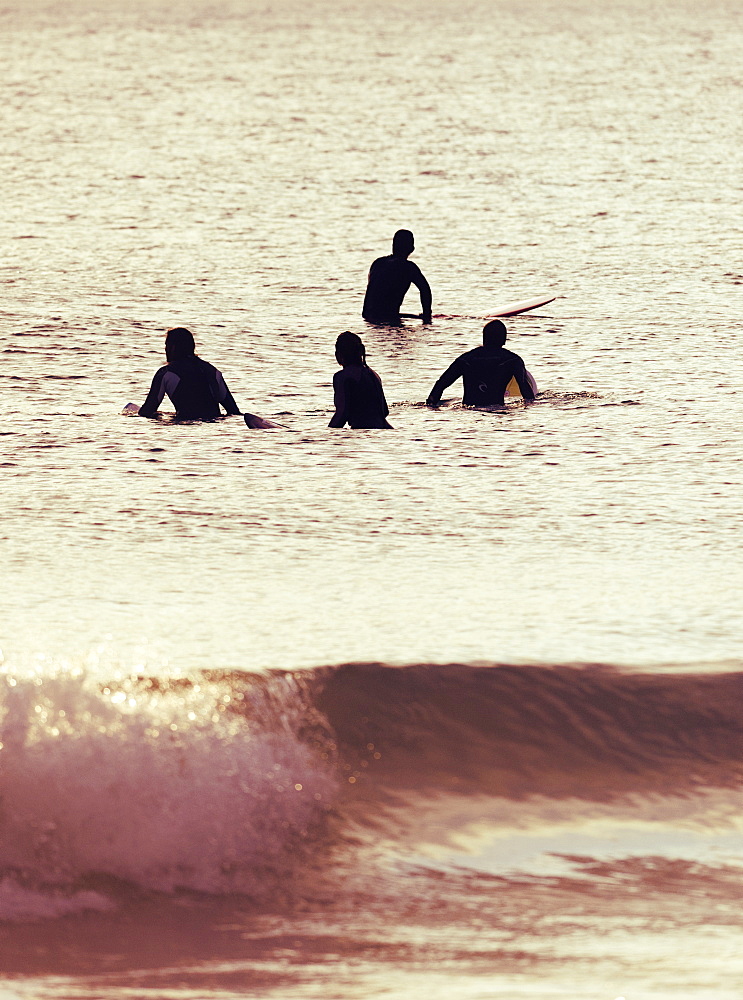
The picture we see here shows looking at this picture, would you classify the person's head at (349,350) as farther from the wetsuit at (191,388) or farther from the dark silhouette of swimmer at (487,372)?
the wetsuit at (191,388)

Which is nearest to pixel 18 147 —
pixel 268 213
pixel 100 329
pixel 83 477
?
pixel 268 213

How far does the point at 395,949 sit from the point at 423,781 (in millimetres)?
906

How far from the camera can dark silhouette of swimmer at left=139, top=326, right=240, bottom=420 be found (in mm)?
10570

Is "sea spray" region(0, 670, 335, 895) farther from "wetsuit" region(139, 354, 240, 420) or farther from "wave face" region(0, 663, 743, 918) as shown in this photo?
"wetsuit" region(139, 354, 240, 420)

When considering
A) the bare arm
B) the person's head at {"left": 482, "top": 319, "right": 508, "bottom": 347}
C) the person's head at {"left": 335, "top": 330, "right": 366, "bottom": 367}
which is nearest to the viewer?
the person's head at {"left": 335, "top": 330, "right": 366, "bottom": 367}

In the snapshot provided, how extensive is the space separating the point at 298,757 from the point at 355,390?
14.2ft

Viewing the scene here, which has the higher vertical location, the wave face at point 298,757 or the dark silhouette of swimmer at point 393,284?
the dark silhouette of swimmer at point 393,284

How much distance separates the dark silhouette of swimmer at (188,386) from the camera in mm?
10570

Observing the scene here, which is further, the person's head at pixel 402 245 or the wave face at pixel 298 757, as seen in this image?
the person's head at pixel 402 245

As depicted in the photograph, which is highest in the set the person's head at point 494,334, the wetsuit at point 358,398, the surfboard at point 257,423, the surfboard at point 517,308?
the surfboard at point 517,308

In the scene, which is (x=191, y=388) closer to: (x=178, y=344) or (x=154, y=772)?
(x=178, y=344)

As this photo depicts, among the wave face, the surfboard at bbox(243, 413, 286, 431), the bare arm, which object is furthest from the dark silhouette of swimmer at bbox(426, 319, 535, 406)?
the wave face

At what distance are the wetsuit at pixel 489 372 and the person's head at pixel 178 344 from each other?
69.9 inches

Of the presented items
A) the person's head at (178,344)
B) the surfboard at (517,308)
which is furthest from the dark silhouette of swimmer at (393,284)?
the person's head at (178,344)
